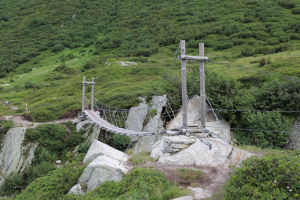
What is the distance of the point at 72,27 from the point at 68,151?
2386 inches

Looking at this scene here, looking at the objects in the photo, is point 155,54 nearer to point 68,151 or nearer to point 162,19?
point 162,19

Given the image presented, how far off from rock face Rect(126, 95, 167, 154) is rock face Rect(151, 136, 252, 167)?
526cm

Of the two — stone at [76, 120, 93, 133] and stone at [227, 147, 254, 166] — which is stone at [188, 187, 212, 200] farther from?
stone at [76, 120, 93, 133]

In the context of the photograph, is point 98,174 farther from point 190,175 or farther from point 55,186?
point 190,175

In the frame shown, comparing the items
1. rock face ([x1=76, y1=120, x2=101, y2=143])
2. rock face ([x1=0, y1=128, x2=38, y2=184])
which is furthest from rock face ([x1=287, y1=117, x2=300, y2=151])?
rock face ([x1=0, y1=128, x2=38, y2=184])

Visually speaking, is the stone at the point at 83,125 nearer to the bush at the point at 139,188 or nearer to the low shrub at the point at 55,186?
the low shrub at the point at 55,186

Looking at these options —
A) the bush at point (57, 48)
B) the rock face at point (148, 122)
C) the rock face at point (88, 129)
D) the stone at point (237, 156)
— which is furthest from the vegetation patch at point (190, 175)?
the bush at point (57, 48)

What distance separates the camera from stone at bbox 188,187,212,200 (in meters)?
6.83

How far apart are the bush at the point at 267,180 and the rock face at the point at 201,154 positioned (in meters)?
2.89

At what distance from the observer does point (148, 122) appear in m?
16.9

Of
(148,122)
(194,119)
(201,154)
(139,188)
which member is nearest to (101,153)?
(139,188)

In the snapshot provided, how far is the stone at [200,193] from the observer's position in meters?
6.83

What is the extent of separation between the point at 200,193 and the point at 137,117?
10.8 m

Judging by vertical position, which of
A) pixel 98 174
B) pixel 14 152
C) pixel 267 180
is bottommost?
pixel 14 152
